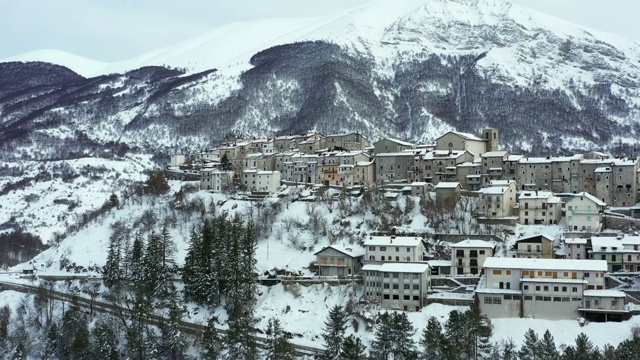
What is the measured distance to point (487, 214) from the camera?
86500mm

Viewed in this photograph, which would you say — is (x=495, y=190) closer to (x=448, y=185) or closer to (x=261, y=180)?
(x=448, y=185)

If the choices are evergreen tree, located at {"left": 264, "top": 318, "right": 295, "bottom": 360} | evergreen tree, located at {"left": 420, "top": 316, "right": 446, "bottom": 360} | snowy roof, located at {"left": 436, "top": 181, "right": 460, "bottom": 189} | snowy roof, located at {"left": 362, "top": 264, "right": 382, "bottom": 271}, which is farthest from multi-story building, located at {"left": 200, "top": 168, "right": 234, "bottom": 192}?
evergreen tree, located at {"left": 420, "top": 316, "right": 446, "bottom": 360}

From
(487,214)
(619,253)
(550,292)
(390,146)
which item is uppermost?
(390,146)

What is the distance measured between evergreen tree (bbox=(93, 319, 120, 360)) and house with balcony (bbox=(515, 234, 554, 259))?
44407 millimetres

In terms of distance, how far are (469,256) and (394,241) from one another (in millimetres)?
8665

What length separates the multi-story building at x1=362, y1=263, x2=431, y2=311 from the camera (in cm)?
7250

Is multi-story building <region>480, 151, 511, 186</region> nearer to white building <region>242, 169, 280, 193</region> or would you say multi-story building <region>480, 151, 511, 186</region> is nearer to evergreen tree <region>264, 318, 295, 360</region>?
white building <region>242, 169, 280, 193</region>

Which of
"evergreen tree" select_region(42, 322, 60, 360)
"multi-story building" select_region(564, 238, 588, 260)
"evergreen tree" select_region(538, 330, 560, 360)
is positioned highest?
"multi-story building" select_region(564, 238, 588, 260)

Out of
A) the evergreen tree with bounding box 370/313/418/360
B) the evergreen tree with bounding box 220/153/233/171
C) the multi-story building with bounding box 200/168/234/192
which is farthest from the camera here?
the evergreen tree with bounding box 220/153/233/171

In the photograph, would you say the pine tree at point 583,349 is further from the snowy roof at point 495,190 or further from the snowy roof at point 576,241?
the snowy roof at point 495,190

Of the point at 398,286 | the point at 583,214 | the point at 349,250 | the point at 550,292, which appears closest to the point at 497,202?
the point at 583,214

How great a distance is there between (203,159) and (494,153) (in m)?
57.3

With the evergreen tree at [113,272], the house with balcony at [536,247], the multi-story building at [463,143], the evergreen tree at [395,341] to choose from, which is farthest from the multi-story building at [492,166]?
the evergreen tree at [113,272]

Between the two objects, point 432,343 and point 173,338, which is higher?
point 432,343
